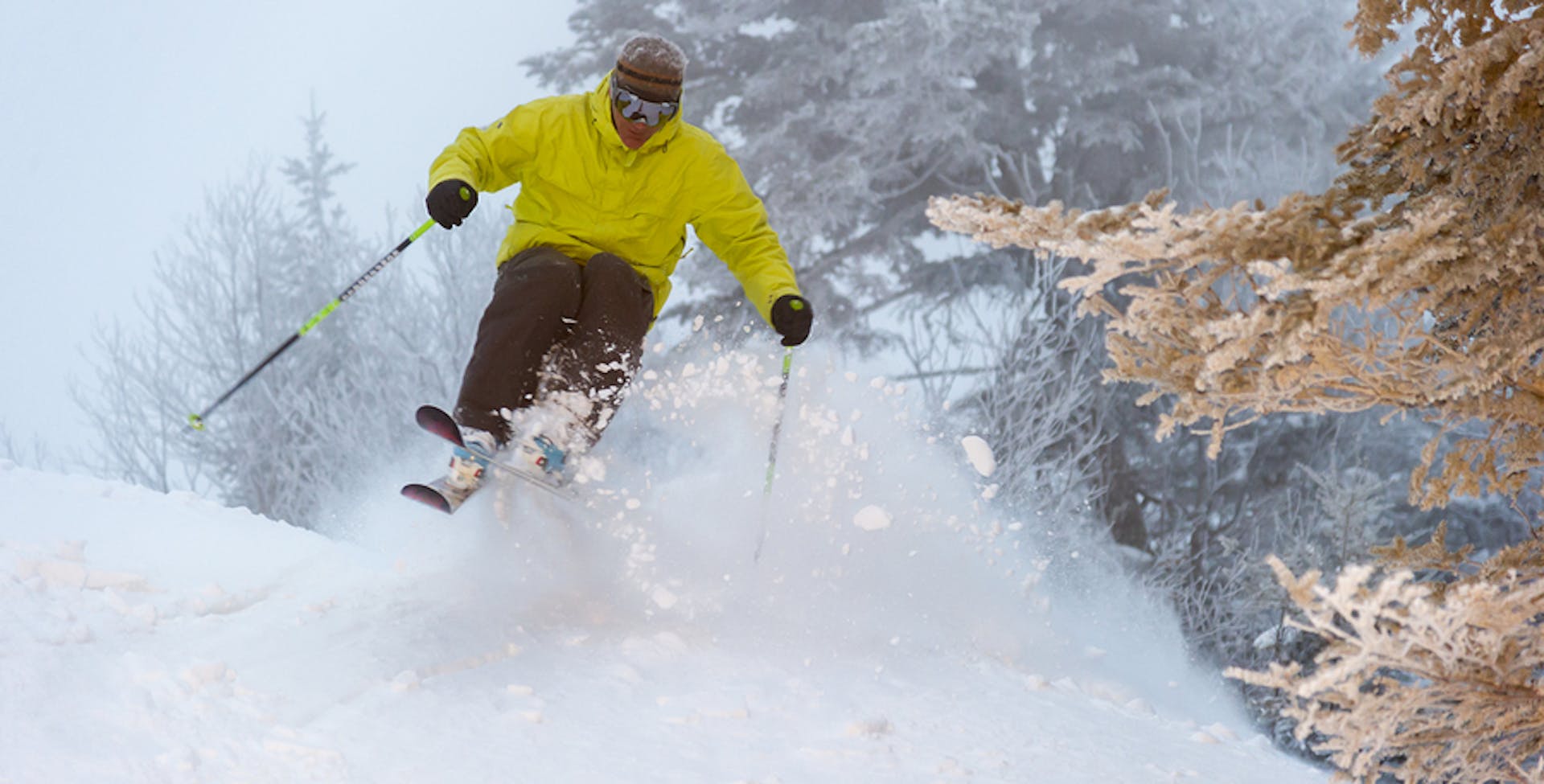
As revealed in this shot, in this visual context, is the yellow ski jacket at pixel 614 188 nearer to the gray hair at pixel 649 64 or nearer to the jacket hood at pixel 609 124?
the jacket hood at pixel 609 124

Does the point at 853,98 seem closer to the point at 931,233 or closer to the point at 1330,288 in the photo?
the point at 931,233

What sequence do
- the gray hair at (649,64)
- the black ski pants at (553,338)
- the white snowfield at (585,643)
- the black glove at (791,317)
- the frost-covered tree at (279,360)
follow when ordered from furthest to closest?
1. the frost-covered tree at (279,360)
2. the black glove at (791,317)
3. the black ski pants at (553,338)
4. the gray hair at (649,64)
5. the white snowfield at (585,643)

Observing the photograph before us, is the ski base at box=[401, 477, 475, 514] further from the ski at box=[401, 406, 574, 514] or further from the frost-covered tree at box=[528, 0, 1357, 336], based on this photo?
the frost-covered tree at box=[528, 0, 1357, 336]

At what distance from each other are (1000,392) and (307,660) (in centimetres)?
1002

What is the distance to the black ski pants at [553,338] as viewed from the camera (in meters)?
4.25

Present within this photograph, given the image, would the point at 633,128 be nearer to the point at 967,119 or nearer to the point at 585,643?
the point at 585,643

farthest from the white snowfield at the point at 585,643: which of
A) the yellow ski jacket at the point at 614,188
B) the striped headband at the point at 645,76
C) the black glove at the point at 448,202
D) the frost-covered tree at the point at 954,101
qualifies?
the frost-covered tree at the point at 954,101

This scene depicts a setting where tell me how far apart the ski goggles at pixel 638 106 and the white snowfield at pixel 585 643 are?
5.04ft

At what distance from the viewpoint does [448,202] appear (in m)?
3.87

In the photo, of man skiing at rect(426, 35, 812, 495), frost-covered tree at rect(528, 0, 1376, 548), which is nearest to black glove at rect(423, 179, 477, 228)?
man skiing at rect(426, 35, 812, 495)

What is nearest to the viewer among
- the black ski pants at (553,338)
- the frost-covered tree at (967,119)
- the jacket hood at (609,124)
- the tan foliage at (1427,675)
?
the tan foliage at (1427,675)

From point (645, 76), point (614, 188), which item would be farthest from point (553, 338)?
point (645, 76)

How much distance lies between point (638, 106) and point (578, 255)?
25.2 inches

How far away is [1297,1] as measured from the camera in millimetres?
14977
